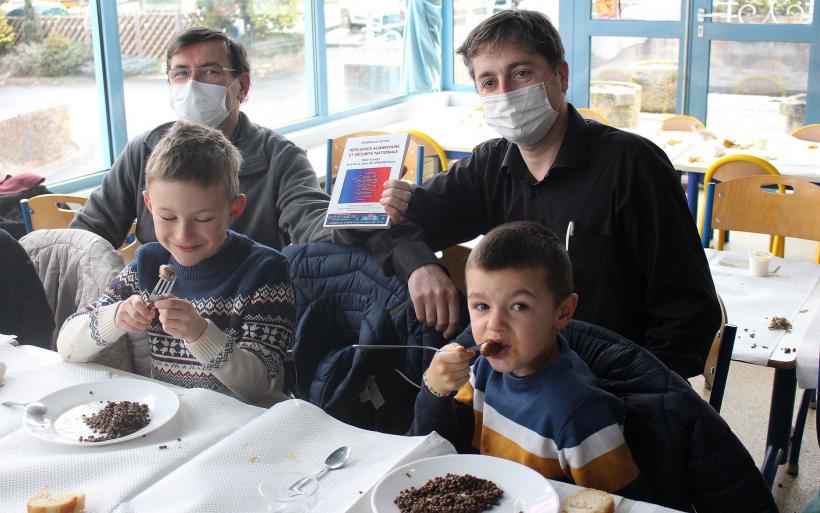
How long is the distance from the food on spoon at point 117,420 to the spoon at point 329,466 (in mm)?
371

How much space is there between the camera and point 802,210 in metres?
3.20

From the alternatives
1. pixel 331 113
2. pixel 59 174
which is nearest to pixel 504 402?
pixel 59 174

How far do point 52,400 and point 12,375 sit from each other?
8.8 inches

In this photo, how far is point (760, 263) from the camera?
9.14ft

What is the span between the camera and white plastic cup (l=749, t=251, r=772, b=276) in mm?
2783

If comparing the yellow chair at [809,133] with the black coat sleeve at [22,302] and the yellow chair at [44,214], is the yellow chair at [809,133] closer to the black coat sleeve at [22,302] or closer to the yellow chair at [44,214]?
the yellow chair at [44,214]

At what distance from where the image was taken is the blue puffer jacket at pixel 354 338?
1997mm

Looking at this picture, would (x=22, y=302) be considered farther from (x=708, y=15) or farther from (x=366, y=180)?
(x=708, y=15)

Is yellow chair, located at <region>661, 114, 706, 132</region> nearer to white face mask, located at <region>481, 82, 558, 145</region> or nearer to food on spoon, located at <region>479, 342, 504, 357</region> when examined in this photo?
white face mask, located at <region>481, 82, 558, 145</region>

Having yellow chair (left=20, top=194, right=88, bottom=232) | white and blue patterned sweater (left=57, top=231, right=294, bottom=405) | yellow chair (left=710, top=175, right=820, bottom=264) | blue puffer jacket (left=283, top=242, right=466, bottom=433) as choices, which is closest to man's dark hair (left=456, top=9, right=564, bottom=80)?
blue puffer jacket (left=283, top=242, right=466, bottom=433)

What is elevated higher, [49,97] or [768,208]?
[49,97]

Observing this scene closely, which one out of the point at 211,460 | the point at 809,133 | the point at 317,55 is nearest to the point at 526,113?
the point at 211,460

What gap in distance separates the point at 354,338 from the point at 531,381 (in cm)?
63

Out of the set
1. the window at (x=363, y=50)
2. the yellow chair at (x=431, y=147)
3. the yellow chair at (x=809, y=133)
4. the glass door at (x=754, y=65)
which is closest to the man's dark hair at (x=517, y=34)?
the yellow chair at (x=431, y=147)
